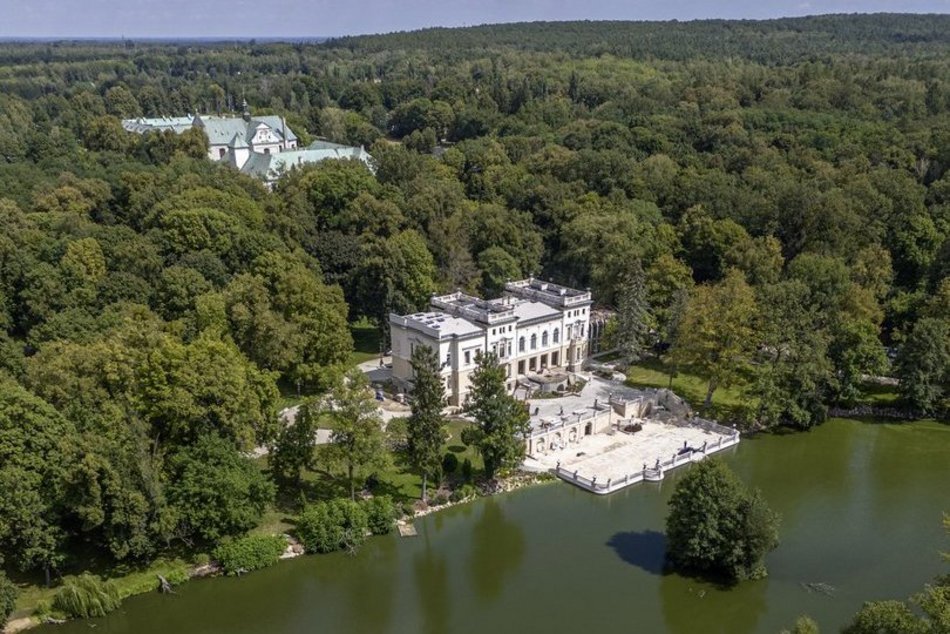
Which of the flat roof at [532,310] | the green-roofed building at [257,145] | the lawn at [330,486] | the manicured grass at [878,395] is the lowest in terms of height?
the manicured grass at [878,395]

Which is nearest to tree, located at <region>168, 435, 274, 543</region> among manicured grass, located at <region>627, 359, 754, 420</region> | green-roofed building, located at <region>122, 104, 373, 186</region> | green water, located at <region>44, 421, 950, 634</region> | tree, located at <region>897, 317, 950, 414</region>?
green water, located at <region>44, 421, 950, 634</region>

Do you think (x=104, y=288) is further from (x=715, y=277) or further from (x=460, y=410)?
(x=715, y=277)

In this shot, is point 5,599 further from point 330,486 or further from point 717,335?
point 717,335

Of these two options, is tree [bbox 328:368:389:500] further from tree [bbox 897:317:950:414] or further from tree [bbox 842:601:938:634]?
tree [bbox 897:317:950:414]

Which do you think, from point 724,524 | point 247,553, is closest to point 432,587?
point 247,553

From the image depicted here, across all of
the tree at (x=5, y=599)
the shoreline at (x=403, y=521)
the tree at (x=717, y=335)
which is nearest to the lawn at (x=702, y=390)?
the tree at (x=717, y=335)

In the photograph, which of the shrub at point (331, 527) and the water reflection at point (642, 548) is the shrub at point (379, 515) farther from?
the water reflection at point (642, 548)
